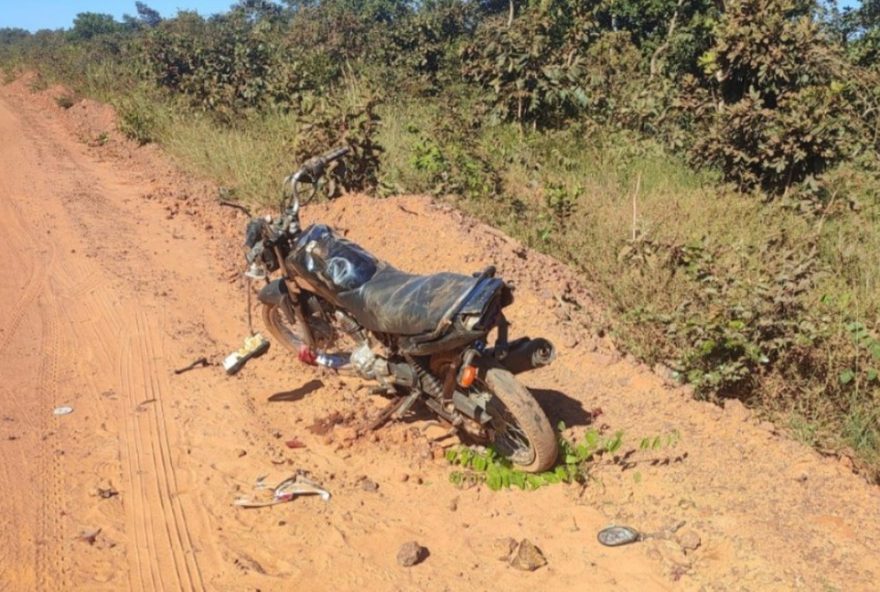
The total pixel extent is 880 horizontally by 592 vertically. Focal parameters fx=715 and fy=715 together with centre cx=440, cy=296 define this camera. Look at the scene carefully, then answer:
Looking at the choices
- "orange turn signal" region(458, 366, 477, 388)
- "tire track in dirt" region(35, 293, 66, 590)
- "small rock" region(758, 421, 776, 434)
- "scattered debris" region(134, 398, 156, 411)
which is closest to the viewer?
"tire track in dirt" region(35, 293, 66, 590)

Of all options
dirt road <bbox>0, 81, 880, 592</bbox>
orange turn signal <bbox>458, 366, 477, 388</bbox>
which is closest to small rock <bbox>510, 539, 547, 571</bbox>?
dirt road <bbox>0, 81, 880, 592</bbox>

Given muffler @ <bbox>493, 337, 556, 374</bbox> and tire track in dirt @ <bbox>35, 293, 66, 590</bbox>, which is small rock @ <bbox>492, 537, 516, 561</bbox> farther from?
tire track in dirt @ <bbox>35, 293, 66, 590</bbox>

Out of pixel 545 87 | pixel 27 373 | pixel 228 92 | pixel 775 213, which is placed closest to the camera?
pixel 27 373

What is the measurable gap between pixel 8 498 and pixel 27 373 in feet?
4.72

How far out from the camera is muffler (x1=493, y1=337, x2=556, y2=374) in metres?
3.47

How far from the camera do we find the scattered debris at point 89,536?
10.2 feet

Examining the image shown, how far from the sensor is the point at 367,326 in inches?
143

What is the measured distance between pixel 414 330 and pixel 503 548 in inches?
41.4

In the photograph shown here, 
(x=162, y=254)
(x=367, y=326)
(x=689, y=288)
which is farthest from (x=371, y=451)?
(x=162, y=254)

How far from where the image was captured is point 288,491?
347 cm

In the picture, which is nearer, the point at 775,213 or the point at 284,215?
the point at 284,215

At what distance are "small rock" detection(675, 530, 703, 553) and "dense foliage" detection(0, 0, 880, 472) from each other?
1.16 meters

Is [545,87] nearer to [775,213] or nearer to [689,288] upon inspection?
[775,213]

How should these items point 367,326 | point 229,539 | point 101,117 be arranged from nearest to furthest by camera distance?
point 229,539 → point 367,326 → point 101,117
